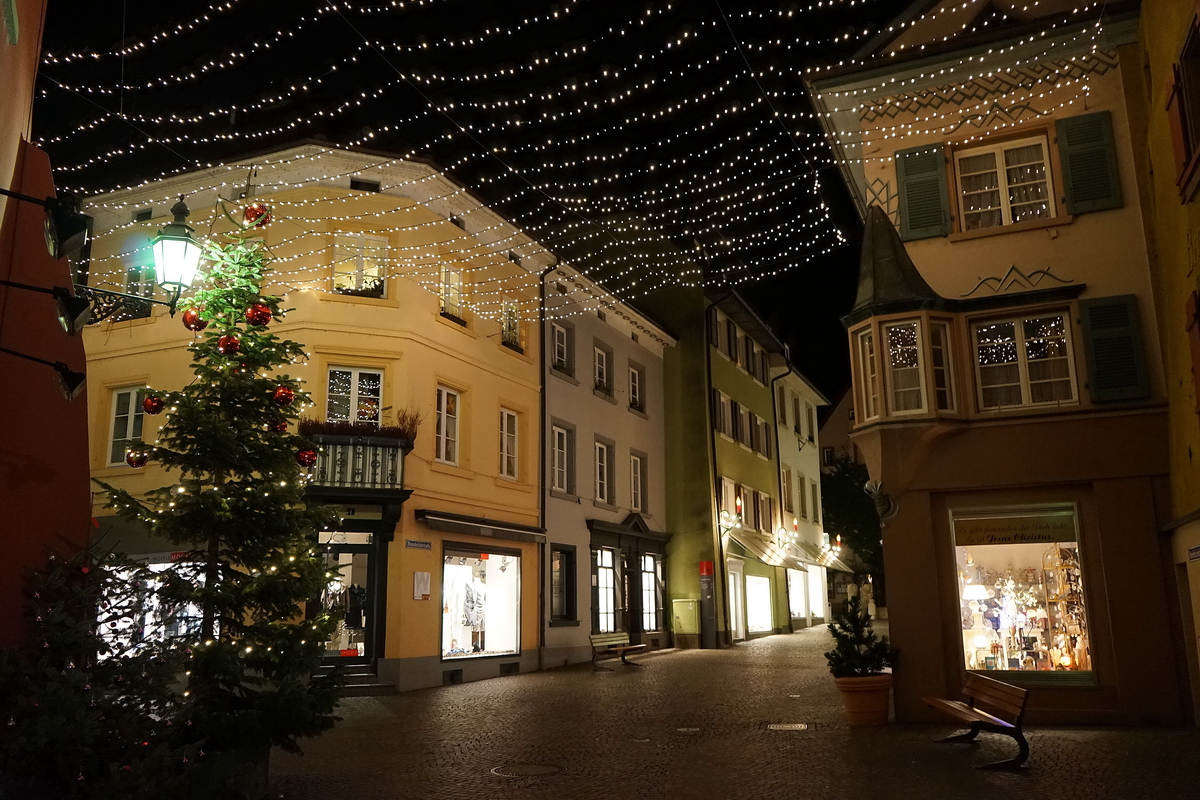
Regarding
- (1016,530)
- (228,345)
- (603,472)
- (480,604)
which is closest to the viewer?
(228,345)

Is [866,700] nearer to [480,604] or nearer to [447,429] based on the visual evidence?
[480,604]

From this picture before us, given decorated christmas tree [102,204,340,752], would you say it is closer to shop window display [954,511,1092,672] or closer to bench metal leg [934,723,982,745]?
bench metal leg [934,723,982,745]

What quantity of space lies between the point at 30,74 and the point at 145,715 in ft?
20.7

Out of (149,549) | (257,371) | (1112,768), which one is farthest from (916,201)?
(149,549)

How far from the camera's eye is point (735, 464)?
3095cm

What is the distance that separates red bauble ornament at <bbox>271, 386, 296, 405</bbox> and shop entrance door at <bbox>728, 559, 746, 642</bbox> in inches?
865

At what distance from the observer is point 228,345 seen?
348 inches

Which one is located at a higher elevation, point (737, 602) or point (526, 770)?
point (737, 602)

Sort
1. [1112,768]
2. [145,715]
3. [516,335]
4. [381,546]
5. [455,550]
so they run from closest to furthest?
[145,715], [1112,768], [381,546], [455,550], [516,335]

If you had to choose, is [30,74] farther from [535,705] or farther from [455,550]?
[455,550]

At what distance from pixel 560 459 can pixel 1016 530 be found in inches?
502

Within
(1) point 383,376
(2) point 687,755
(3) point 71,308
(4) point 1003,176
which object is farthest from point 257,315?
(4) point 1003,176

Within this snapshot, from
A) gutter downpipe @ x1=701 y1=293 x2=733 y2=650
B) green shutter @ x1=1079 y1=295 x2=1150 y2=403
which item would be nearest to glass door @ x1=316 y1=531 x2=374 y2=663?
green shutter @ x1=1079 y1=295 x2=1150 y2=403

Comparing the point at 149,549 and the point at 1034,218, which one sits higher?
the point at 1034,218
